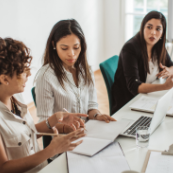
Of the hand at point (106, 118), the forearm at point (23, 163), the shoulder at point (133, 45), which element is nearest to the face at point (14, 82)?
the forearm at point (23, 163)

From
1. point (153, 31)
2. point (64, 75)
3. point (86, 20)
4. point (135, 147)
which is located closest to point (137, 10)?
point (86, 20)

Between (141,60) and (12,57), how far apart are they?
143 cm

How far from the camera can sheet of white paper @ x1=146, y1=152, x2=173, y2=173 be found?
1072mm

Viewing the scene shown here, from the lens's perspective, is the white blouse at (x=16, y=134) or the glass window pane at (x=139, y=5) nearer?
the white blouse at (x=16, y=134)

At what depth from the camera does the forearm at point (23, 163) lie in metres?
1.07

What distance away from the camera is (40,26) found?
3.68 meters

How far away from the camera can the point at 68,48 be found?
64.8 inches

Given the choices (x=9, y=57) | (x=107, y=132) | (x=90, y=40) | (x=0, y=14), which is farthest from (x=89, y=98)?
(x=90, y=40)

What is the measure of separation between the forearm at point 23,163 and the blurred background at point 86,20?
230 cm

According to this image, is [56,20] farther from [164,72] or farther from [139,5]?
[164,72]

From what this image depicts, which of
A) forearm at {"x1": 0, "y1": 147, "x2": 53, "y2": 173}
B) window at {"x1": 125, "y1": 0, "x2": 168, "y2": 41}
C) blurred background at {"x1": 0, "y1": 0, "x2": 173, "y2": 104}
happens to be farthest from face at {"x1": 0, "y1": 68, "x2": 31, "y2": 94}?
window at {"x1": 125, "y1": 0, "x2": 168, "y2": 41}

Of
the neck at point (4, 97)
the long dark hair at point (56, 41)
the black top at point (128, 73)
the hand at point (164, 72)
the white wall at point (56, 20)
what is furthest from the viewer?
the white wall at point (56, 20)

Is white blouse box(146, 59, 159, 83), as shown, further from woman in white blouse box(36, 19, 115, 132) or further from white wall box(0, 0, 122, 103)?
white wall box(0, 0, 122, 103)

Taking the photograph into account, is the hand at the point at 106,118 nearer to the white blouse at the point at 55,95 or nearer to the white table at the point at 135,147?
the white table at the point at 135,147
